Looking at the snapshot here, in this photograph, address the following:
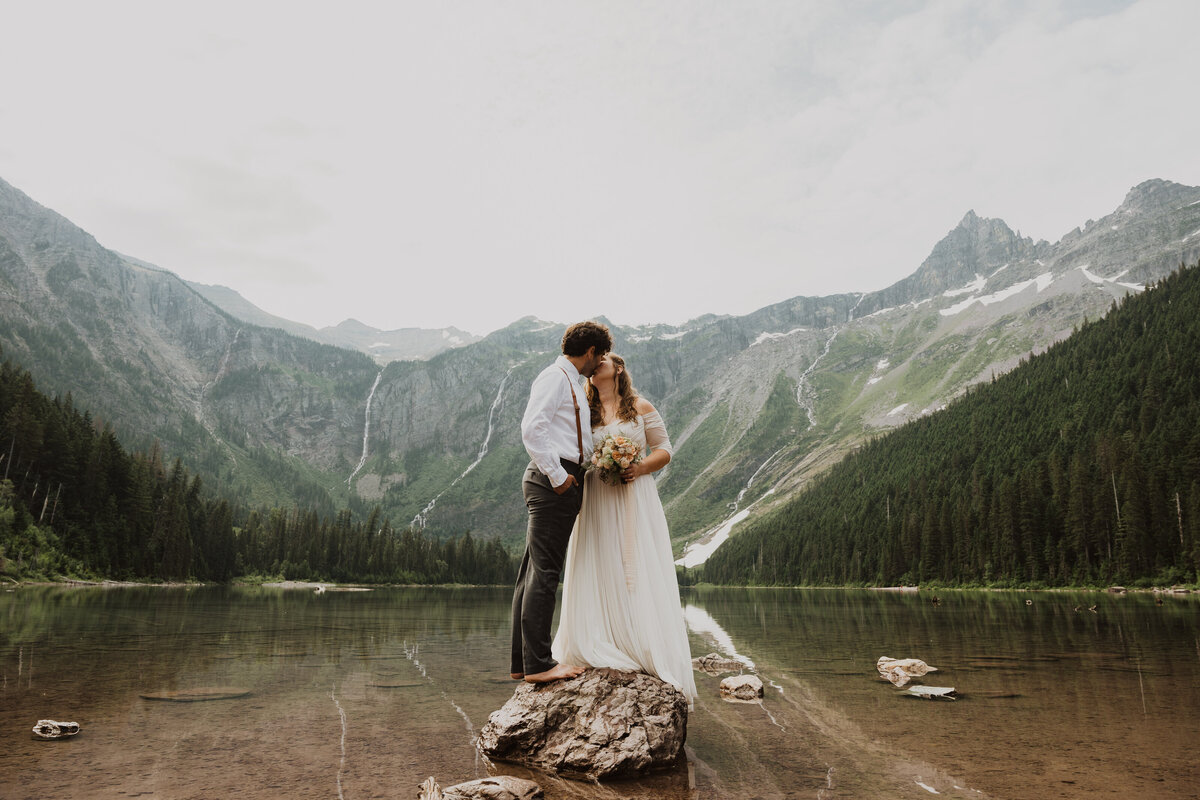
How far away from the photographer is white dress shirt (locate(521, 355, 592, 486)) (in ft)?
23.6

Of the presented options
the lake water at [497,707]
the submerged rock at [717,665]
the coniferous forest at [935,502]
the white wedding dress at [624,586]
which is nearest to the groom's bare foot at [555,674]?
the white wedding dress at [624,586]

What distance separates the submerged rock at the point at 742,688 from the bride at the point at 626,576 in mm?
3561

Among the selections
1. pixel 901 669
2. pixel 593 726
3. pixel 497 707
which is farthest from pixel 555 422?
pixel 901 669

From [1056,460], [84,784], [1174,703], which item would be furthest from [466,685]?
[1056,460]

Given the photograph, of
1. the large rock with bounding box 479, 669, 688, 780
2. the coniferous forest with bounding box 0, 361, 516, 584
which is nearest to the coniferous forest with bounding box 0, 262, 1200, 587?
the coniferous forest with bounding box 0, 361, 516, 584

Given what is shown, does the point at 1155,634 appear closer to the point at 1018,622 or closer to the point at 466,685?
the point at 1018,622

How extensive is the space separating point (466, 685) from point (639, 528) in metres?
5.91

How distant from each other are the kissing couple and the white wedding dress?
0.04 feet

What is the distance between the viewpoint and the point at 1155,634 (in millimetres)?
19641

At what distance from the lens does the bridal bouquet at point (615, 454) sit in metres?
7.68

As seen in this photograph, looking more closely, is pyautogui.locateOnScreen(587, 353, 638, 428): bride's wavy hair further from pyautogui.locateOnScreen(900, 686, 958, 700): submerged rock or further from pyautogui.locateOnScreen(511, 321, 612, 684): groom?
pyautogui.locateOnScreen(900, 686, 958, 700): submerged rock

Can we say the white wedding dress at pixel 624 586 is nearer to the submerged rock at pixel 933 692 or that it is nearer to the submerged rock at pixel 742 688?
the submerged rock at pixel 742 688

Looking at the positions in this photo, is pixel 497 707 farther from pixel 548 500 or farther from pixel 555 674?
pixel 548 500

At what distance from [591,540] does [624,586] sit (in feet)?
2.26
